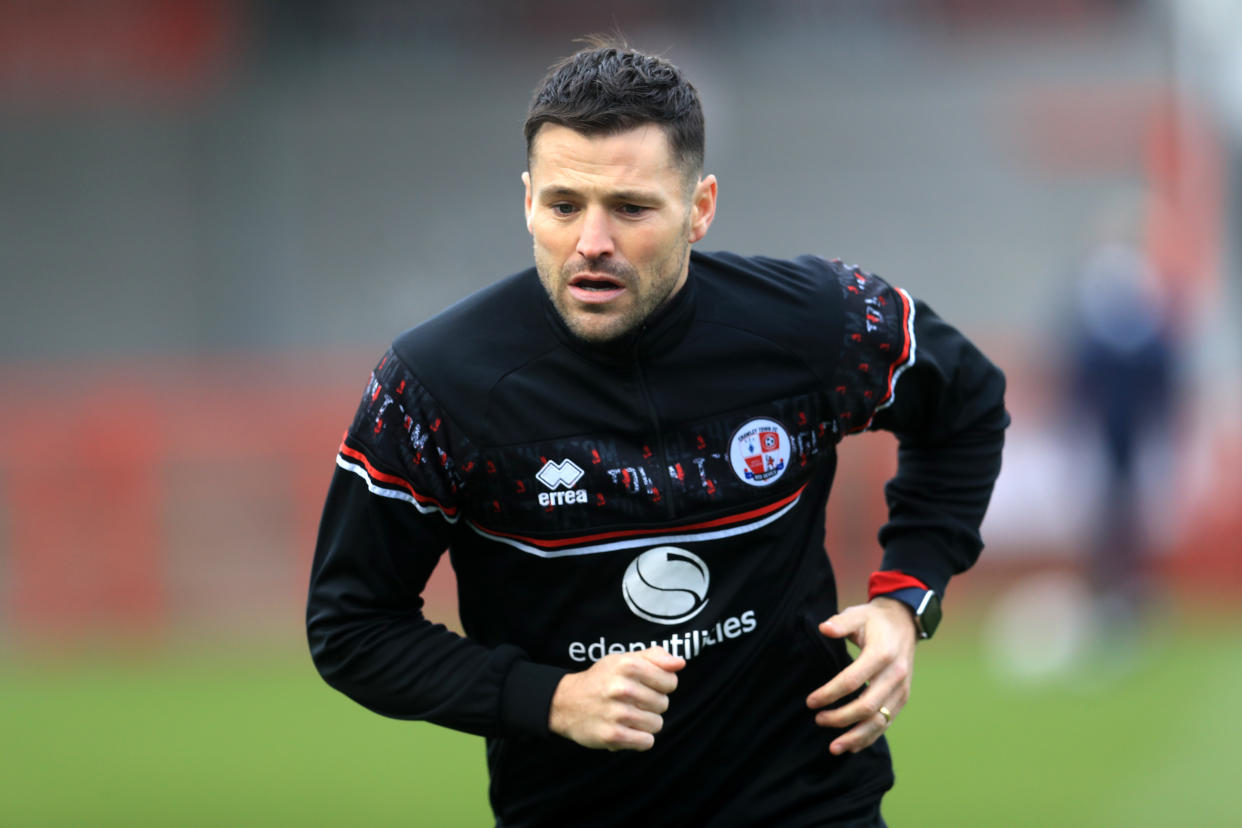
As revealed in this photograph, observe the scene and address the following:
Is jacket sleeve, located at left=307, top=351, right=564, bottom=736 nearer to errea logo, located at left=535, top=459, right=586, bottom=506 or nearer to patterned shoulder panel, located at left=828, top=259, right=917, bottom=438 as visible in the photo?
errea logo, located at left=535, top=459, right=586, bottom=506

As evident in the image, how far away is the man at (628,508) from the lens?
3053 millimetres

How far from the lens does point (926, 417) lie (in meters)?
3.62

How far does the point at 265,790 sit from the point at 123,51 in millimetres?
11122

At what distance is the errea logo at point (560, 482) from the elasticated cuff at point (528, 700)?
33cm

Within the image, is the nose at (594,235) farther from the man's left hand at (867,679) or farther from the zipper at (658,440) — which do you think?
the man's left hand at (867,679)

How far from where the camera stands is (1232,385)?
13773mm

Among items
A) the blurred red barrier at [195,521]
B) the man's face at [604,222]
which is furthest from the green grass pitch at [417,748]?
the man's face at [604,222]

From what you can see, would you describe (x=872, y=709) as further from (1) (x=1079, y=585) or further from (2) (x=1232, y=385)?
(2) (x=1232, y=385)

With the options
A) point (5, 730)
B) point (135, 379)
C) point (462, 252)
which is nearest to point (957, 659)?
point (5, 730)

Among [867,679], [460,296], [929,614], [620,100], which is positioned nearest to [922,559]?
[929,614]

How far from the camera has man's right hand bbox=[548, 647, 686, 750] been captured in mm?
2863

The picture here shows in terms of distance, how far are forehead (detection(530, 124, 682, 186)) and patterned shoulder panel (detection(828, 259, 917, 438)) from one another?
0.55 meters

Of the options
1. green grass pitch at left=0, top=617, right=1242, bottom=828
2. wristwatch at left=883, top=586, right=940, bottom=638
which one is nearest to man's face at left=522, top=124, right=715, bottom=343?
wristwatch at left=883, top=586, right=940, bottom=638

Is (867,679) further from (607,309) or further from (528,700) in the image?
(607,309)
